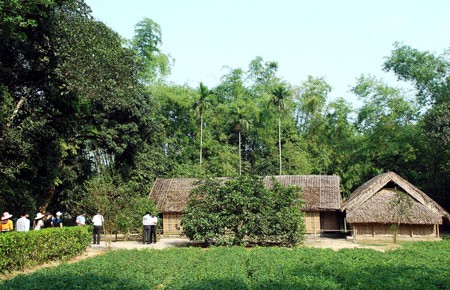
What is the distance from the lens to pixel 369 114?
43719 mm

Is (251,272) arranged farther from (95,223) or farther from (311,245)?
(95,223)

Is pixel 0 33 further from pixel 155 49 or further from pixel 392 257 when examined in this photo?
pixel 155 49

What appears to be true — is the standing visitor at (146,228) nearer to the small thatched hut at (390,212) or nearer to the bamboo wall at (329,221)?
the small thatched hut at (390,212)

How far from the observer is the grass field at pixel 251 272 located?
1066cm

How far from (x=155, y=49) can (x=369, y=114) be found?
23.2 meters

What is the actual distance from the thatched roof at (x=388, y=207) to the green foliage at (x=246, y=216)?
5373 millimetres

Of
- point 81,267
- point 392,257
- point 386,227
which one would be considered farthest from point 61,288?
point 386,227

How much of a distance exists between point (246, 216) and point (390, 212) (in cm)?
976

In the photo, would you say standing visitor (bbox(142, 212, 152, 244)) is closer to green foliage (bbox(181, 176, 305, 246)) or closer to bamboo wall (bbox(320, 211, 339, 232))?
green foliage (bbox(181, 176, 305, 246))

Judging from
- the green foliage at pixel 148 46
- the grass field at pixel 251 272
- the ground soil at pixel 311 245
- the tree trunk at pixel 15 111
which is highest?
the green foliage at pixel 148 46

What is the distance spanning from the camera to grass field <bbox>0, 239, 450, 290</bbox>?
35.0ft

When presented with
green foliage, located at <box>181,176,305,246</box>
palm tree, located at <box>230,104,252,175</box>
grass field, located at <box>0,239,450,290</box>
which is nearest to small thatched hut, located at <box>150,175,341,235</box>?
green foliage, located at <box>181,176,305,246</box>

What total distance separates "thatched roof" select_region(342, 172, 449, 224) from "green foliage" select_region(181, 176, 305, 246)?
17.6 ft

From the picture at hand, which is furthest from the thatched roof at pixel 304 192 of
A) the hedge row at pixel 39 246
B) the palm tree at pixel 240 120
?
the palm tree at pixel 240 120
